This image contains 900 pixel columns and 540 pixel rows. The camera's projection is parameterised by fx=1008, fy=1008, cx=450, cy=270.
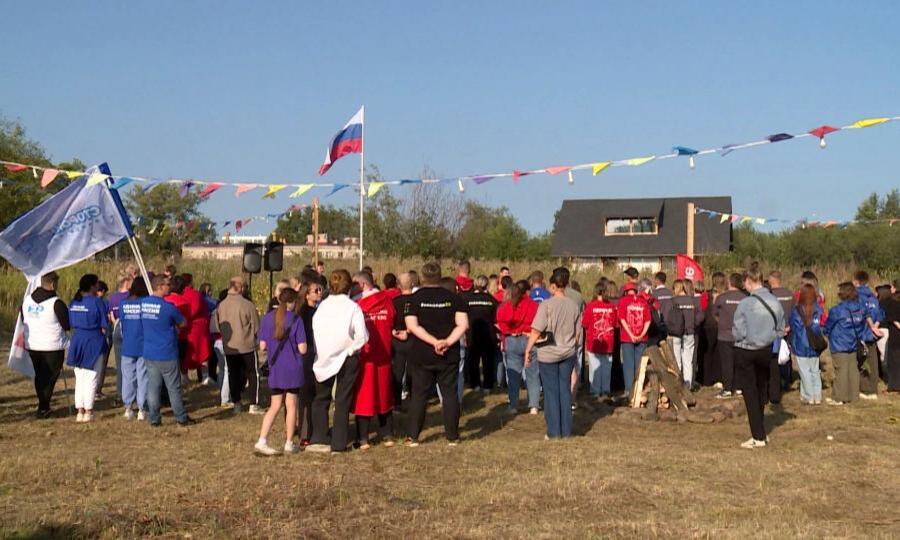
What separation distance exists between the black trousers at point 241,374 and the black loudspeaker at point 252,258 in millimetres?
6846

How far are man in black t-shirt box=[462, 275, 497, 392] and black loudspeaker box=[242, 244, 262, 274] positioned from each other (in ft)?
19.6

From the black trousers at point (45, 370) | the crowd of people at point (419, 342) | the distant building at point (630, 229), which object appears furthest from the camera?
the distant building at point (630, 229)

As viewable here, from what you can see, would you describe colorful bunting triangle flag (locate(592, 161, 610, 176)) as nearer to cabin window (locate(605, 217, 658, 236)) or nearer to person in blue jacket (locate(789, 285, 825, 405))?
person in blue jacket (locate(789, 285, 825, 405))

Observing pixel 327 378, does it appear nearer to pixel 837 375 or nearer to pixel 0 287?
pixel 837 375

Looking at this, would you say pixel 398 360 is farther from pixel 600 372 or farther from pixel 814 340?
pixel 814 340

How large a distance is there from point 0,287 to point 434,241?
18.4 meters

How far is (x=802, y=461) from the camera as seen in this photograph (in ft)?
32.0

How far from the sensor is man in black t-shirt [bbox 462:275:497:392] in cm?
1483

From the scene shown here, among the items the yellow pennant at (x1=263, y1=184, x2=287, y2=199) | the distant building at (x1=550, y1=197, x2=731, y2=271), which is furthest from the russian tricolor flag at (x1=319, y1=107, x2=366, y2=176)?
the distant building at (x1=550, y1=197, x2=731, y2=271)

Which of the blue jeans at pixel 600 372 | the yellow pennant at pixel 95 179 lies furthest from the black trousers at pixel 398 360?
the yellow pennant at pixel 95 179

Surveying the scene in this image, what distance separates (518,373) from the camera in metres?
13.6

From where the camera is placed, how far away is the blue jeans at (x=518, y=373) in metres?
13.4

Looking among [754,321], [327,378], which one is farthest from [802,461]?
[327,378]

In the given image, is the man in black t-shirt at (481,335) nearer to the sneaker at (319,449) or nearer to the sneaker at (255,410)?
the sneaker at (255,410)
